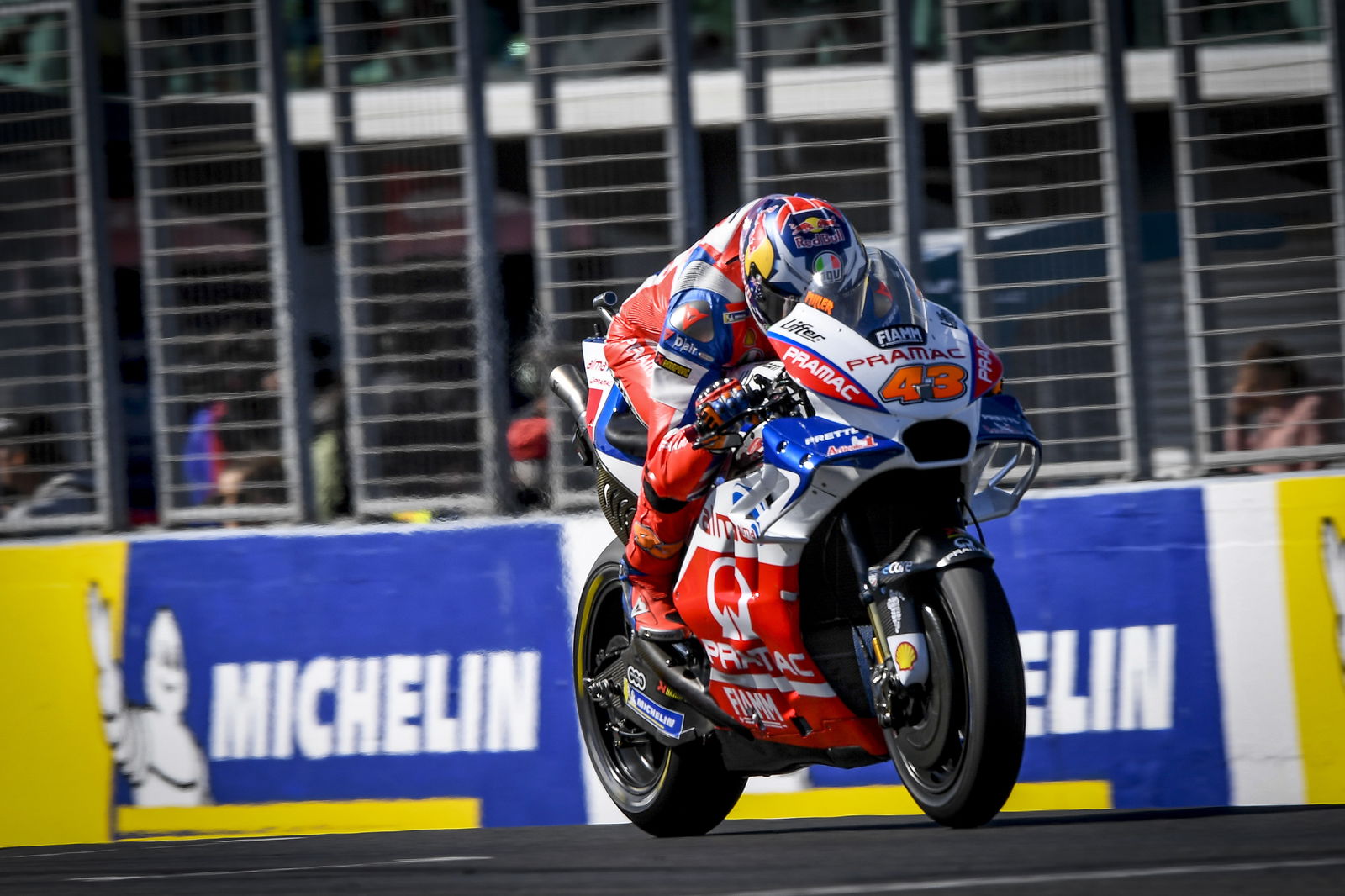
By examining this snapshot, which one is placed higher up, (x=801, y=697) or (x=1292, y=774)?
(x=801, y=697)

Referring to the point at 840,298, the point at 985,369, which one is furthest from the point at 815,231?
the point at 985,369

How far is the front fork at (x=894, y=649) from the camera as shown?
4852mm

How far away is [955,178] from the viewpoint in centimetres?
791

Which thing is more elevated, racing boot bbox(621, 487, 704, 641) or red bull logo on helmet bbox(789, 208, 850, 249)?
red bull logo on helmet bbox(789, 208, 850, 249)

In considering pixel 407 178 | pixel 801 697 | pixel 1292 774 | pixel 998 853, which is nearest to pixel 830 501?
pixel 801 697

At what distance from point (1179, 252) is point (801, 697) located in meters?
3.28

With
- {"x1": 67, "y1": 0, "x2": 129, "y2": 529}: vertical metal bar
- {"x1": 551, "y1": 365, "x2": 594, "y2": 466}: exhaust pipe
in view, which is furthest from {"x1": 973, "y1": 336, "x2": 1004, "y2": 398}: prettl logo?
{"x1": 67, "y1": 0, "x2": 129, "y2": 529}: vertical metal bar

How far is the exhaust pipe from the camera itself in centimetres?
660

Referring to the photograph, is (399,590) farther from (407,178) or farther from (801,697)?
(801,697)

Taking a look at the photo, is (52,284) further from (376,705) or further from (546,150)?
(376,705)

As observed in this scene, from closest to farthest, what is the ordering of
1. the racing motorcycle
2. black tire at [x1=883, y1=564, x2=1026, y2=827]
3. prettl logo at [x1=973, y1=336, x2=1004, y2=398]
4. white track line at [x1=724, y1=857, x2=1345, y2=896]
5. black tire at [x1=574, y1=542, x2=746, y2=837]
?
white track line at [x1=724, y1=857, x2=1345, y2=896]
black tire at [x1=883, y1=564, x2=1026, y2=827]
the racing motorcycle
prettl logo at [x1=973, y1=336, x2=1004, y2=398]
black tire at [x1=574, y1=542, x2=746, y2=837]

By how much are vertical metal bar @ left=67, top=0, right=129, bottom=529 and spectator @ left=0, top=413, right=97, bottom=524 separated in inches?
4.8

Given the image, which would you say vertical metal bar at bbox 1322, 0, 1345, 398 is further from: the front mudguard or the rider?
the front mudguard

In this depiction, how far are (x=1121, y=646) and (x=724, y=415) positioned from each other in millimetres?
2378
